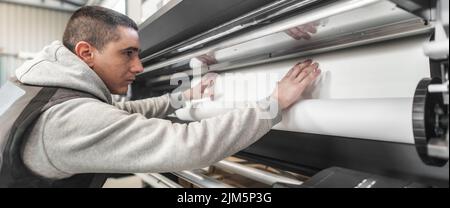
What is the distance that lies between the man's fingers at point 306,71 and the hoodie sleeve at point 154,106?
60 centimetres

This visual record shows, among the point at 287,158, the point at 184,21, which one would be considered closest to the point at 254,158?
the point at 287,158

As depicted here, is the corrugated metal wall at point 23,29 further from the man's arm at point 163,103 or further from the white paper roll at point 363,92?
the white paper roll at point 363,92

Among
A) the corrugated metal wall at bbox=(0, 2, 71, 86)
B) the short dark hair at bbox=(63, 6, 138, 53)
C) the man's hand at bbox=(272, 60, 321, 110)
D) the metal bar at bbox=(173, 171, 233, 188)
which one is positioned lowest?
the metal bar at bbox=(173, 171, 233, 188)

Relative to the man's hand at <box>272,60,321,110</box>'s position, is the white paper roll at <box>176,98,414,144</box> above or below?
below

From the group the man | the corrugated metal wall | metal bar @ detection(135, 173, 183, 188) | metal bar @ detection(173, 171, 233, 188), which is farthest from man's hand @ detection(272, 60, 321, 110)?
the corrugated metal wall

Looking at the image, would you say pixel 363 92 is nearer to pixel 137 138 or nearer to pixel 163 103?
pixel 137 138

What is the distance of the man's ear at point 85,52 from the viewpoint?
2.81ft

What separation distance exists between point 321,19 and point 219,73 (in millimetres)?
658

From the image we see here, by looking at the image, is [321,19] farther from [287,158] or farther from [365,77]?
[287,158]

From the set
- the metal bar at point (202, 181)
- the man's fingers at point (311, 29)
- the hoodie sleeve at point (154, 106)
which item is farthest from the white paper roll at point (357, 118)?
the hoodie sleeve at point (154, 106)

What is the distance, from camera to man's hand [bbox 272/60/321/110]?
669 mm

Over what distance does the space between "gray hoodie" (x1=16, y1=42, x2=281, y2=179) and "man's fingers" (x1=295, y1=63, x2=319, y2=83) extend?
13 cm

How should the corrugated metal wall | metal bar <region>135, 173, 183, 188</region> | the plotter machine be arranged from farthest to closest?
1. the corrugated metal wall
2. metal bar <region>135, 173, 183, 188</region>
3. the plotter machine

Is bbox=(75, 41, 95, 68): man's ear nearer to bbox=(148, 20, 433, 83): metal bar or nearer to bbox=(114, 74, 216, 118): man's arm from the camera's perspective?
bbox=(114, 74, 216, 118): man's arm
